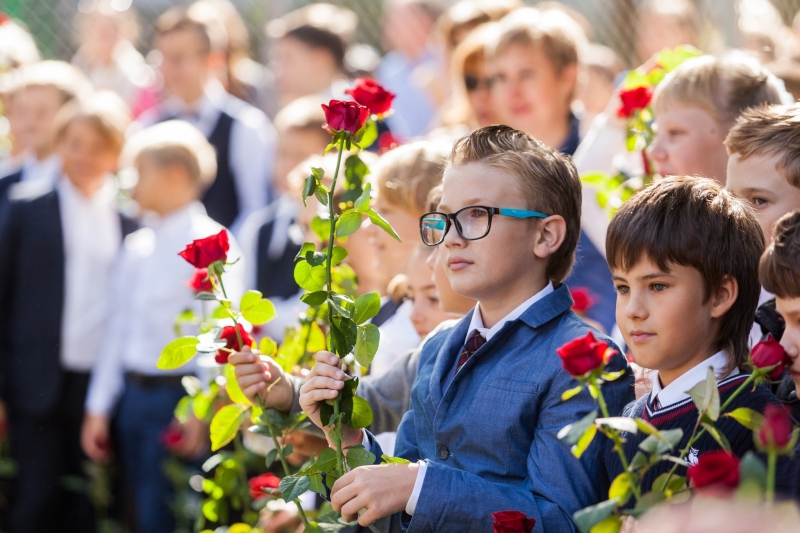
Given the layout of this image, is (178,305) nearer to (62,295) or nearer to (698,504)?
(62,295)

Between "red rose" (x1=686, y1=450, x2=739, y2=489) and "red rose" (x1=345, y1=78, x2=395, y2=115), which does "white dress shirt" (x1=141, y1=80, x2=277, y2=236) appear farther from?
"red rose" (x1=686, y1=450, x2=739, y2=489)

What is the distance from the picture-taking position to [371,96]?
6.75ft

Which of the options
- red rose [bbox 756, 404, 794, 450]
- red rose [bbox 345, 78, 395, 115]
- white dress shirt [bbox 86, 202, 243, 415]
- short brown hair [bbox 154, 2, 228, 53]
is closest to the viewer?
red rose [bbox 756, 404, 794, 450]

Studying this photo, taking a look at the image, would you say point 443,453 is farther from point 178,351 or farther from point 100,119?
point 100,119

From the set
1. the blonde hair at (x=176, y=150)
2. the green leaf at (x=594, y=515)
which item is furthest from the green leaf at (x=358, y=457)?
the blonde hair at (x=176, y=150)

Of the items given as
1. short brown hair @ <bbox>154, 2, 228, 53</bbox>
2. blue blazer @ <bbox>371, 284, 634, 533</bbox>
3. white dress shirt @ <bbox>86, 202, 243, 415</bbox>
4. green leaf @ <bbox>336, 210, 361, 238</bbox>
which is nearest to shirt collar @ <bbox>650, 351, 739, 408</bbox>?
blue blazer @ <bbox>371, 284, 634, 533</bbox>

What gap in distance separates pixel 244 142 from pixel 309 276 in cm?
337

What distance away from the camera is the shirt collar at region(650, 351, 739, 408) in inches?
68.4

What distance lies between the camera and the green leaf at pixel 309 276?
186 centimetres

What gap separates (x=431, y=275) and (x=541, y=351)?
0.68m

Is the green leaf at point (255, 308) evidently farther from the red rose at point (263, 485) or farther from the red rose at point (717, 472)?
the red rose at point (717, 472)

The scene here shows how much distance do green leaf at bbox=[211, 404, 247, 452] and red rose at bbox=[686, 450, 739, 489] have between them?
120 cm

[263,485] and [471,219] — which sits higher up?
[471,219]

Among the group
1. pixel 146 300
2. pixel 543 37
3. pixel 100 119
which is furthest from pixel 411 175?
pixel 100 119
